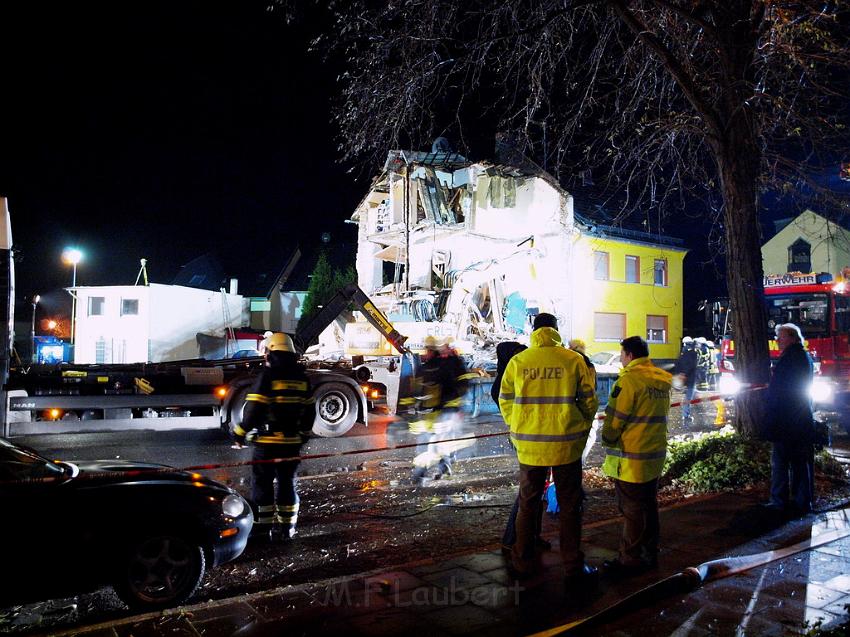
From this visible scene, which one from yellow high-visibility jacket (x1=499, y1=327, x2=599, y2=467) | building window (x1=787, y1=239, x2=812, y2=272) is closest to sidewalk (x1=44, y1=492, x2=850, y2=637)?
yellow high-visibility jacket (x1=499, y1=327, x2=599, y2=467)

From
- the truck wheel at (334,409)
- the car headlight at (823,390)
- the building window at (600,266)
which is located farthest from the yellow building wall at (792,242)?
the truck wheel at (334,409)

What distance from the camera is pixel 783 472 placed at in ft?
20.1

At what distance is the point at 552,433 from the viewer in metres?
4.32

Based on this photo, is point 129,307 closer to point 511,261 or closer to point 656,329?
point 511,261

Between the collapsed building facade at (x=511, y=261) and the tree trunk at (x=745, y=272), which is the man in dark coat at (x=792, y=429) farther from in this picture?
the collapsed building facade at (x=511, y=261)

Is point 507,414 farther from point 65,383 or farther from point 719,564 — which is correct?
point 65,383

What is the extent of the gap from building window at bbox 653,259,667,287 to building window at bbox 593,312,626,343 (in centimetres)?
275

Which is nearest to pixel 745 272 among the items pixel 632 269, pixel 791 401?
pixel 791 401

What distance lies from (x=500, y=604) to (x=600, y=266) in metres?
23.5

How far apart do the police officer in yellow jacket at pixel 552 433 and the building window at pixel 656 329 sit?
2504cm

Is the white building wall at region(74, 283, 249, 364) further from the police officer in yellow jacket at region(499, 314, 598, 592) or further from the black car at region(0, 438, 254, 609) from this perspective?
the police officer in yellow jacket at region(499, 314, 598, 592)

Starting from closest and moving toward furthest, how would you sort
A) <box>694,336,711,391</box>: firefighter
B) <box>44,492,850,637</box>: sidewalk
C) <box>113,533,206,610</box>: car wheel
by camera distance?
<box>44,492,850,637</box>: sidewalk → <box>113,533,206,610</box>: car wheel → <box>694,336,711,391</box>: firefighter

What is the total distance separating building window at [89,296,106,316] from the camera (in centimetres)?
3084

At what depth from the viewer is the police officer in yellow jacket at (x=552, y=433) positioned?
4.32 m
